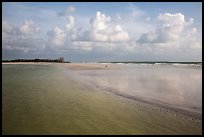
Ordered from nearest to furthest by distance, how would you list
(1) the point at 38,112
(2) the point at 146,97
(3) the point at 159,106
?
(1) the point at 38,112
(3) the point at 159,106
(2) the point at 146,97

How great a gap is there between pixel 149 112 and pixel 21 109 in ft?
14.6

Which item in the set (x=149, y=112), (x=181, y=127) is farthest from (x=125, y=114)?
(x=181, y=127)

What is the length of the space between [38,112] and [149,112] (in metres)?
3.81

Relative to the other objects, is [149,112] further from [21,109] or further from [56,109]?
Answer: [21,109]

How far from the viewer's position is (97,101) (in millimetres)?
10977

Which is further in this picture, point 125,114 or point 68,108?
point 68,108

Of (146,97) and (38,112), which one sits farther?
(146,97)

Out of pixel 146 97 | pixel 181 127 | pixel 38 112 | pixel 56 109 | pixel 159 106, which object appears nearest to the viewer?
pixel 181 127

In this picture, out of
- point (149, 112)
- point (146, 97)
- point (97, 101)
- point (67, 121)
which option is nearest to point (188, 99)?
point (146, 97)

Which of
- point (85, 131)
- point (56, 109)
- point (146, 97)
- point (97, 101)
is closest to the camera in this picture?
point (85, 131)

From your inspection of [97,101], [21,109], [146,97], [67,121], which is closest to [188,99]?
[146,97]

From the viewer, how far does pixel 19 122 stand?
7285 millimetres

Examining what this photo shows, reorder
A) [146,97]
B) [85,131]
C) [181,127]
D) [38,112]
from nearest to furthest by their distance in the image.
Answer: [85,131] → [181,127] → [38,112] → [146,97]

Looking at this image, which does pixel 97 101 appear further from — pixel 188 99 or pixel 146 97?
pixel 188 99
